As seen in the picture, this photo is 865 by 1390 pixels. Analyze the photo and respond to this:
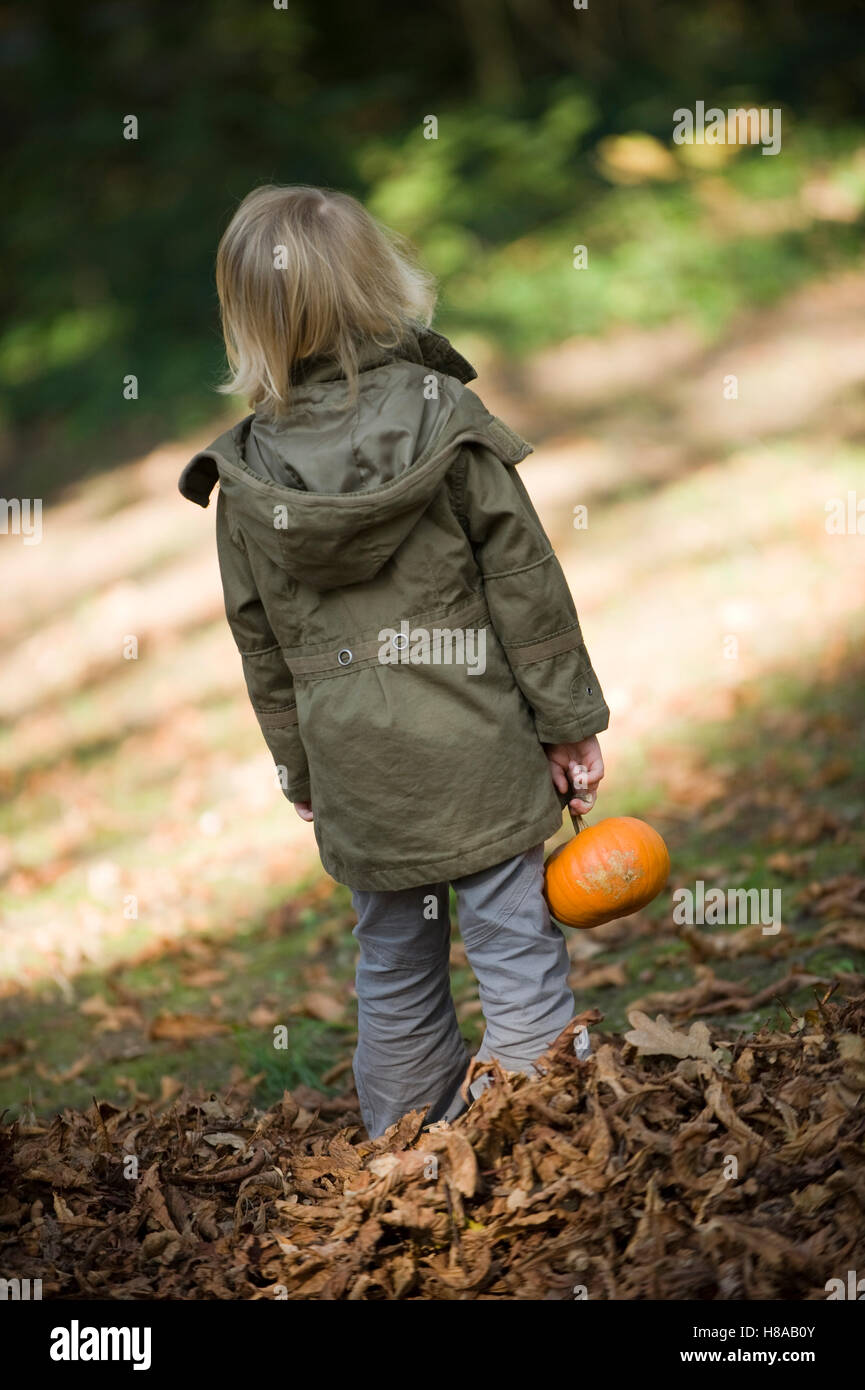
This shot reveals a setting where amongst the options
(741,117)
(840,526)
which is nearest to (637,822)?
(840,526)

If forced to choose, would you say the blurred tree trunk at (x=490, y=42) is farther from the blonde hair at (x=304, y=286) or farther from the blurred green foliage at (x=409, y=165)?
the blonde hair at (x=304, y=286)

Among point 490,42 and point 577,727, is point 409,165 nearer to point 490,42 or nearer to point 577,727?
point 490,42

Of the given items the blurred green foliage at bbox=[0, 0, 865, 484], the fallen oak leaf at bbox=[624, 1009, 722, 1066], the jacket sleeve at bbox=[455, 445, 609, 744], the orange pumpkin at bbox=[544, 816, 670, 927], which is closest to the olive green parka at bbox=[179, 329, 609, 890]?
the jacket sleeve at bbox=[455, 445, 609, 744]

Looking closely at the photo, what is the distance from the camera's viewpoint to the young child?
2.82 meters

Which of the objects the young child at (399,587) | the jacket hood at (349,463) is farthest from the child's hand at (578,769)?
the jacket hood at (349,463)

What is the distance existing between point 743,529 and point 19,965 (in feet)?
17.2

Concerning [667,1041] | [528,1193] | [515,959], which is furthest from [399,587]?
[528,1193]

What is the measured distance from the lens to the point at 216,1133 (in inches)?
127

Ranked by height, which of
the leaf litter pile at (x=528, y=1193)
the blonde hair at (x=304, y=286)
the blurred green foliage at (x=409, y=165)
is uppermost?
the blurred green foliage at (x=409, y=165)

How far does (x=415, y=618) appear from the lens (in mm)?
2922

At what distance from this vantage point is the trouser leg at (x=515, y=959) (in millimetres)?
3029

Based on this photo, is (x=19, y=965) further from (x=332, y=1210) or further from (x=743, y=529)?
(x=743, y=529)

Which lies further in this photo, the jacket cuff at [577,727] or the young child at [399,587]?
the jacket cuff at [577,727]

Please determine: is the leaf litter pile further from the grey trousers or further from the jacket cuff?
the jacket cuff
